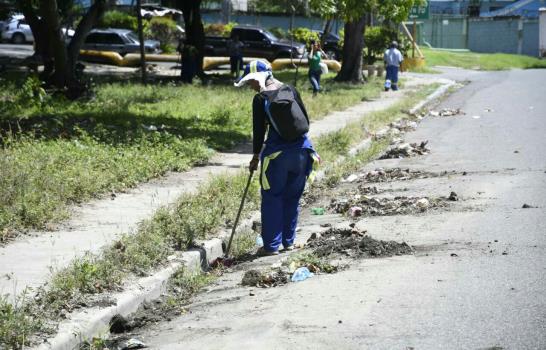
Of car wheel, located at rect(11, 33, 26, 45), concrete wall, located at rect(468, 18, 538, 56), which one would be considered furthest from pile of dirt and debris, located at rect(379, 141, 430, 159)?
concrete wall, located at rect(468, 18, 538, 56)

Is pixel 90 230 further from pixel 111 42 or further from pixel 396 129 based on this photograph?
pixel 111 42

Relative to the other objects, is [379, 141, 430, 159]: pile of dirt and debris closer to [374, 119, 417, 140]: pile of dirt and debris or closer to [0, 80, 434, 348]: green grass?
[374, 119, 417, 140]: pile of dirt and debris

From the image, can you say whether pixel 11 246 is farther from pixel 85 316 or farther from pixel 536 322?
pixel 536 322

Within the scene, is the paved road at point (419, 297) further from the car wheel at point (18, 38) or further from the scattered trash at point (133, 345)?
the car wheel at point (18, 38)

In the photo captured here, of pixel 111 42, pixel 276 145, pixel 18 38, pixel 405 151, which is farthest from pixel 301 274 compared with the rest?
pixel 18 38

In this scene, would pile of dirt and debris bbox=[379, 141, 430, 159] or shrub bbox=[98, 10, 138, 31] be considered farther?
shrub bbox=[98, 10, 138, 31]

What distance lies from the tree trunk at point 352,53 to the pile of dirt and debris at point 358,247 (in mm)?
23882

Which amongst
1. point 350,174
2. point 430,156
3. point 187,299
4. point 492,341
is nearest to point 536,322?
point 492,341

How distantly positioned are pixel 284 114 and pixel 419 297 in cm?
261

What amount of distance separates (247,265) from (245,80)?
5.68 feet

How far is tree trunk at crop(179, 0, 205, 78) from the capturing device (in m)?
31.3

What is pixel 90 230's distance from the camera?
366 inches

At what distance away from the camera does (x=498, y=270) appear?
283 inches

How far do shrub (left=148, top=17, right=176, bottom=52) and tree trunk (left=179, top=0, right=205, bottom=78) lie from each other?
18.2 metres
